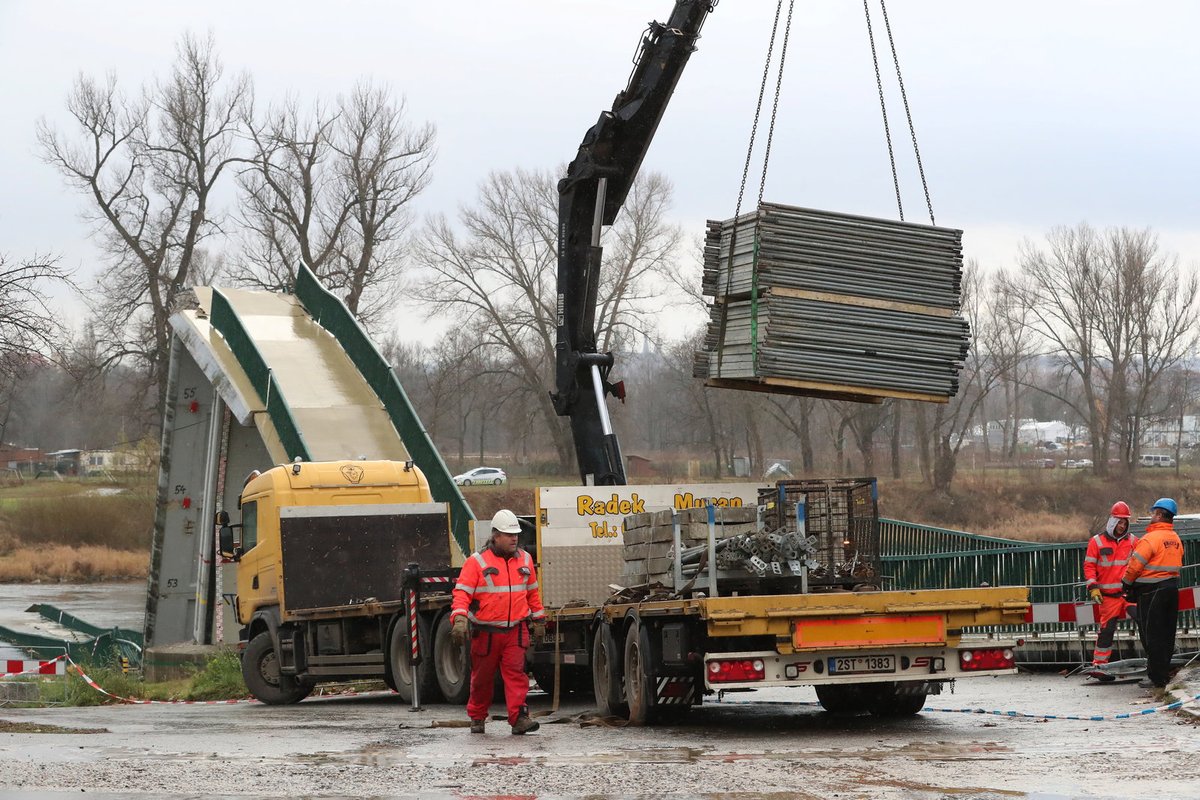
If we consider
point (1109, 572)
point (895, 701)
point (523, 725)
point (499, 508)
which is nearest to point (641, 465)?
point (499, 508)

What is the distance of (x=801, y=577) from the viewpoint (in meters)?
11.5

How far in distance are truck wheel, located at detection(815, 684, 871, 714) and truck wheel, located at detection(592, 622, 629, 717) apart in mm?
1584

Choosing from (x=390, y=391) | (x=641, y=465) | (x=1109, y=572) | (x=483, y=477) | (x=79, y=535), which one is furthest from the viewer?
(x=483, y=477)

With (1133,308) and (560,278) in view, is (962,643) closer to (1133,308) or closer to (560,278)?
(560,278)

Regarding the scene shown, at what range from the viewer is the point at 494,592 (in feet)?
37.7

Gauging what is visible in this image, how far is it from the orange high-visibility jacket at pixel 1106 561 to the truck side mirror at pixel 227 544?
31.2 feet

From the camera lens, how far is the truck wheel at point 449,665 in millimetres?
14898

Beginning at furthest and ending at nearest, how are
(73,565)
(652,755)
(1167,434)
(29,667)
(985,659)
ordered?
(1167,434), (73,565), (29,667), (985,659), (652,755)

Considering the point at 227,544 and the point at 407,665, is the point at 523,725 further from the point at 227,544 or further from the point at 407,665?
the point at 227,544

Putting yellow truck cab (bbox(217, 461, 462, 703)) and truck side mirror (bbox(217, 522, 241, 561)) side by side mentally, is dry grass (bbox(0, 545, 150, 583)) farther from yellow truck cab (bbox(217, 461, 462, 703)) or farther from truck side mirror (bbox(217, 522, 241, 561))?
yellow truck cab (bbox(217, 461, 462, 703))

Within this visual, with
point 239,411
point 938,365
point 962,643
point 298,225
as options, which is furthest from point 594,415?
point 298,225

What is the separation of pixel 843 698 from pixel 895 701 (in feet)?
1.77

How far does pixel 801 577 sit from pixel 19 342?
16.4 m

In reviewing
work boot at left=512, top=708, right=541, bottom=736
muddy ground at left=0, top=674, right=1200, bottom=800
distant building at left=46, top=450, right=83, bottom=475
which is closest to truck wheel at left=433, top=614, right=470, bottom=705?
muddy ground at left=0, top=674, right=1200, bottom=800
